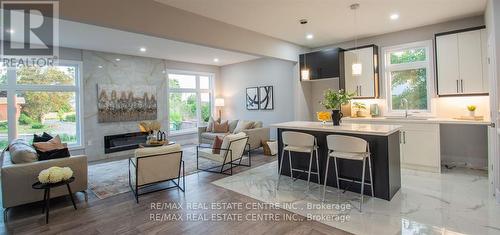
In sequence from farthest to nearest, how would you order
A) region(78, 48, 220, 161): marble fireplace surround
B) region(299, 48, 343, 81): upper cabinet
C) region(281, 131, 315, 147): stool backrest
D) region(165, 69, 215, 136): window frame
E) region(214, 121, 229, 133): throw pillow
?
region(165, 69, 215, 136): window frame → region(214, 121, 229, 133): throw pillow → region(78, 48, 220, 161): marble fireplace surround → region(299, 48, 343, 81): upper cabinet → region(281, 131, 315, 147): stool backrest

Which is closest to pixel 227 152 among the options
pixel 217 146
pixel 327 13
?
pixel 217 146

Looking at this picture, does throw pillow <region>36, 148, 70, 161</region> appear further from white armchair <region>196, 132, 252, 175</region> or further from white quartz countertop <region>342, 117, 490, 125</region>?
white quartz countertop <region>342, 117, 490, 125</region>

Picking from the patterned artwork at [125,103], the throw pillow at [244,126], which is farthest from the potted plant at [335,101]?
the patterned artwork at [125,103]

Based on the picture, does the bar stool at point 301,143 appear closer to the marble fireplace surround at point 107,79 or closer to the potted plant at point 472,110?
the potted plant at point 472,110

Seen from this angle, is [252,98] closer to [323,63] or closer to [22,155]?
[323,63]

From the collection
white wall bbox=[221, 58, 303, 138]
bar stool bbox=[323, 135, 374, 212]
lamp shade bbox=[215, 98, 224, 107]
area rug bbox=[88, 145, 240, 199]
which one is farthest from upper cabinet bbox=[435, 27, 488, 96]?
lamp shade bbox=[215, 98, 224, 107]

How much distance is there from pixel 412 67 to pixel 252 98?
4.43 metres

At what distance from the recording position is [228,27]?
182 inches

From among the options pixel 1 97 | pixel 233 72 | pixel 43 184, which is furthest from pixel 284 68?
pixel 1 97

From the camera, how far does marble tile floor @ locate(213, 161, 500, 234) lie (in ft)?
8.66

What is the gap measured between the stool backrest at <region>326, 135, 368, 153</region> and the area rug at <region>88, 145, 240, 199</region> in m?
2.81

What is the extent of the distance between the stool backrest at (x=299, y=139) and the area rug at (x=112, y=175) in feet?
7.00

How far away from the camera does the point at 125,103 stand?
6949 mm

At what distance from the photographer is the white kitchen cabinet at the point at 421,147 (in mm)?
4418
